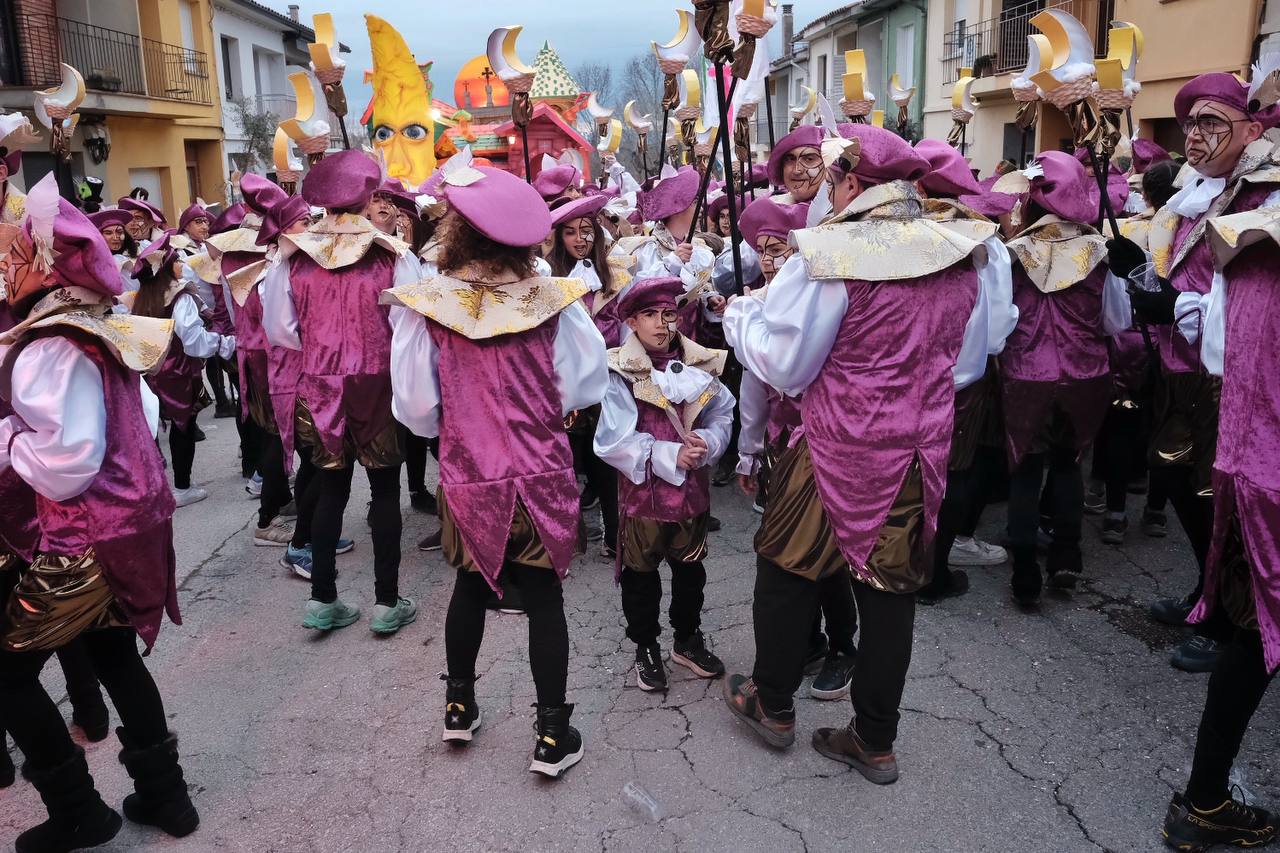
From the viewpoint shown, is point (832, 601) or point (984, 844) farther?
point (832, 601)

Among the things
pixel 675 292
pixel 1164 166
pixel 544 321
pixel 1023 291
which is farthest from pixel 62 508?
pixel 1164 166

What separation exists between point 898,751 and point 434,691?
1.67 meters

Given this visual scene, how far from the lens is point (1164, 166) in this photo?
190 inches

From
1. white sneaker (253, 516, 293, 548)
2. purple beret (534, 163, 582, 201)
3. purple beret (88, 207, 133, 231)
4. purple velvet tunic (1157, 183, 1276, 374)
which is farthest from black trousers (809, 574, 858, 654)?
purple beret (88, 207, 133, 231)

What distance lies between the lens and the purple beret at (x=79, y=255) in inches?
102

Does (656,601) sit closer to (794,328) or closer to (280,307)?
(794,328)

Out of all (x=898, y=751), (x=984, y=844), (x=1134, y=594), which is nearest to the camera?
(x=984, y=844)

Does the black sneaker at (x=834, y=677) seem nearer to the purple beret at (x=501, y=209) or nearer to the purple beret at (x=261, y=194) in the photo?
the purple beret at (x=501, y=209)

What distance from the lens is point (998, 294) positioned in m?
3.55

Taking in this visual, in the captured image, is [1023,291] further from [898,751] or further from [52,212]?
[52,212]

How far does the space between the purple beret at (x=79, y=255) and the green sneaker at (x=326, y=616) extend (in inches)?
73.6

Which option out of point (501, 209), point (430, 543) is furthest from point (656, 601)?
point (430, 543)

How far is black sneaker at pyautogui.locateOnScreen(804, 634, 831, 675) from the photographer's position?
3.67 meters

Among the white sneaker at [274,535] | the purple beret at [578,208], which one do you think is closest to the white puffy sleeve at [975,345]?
the purple beret at [578,208]
